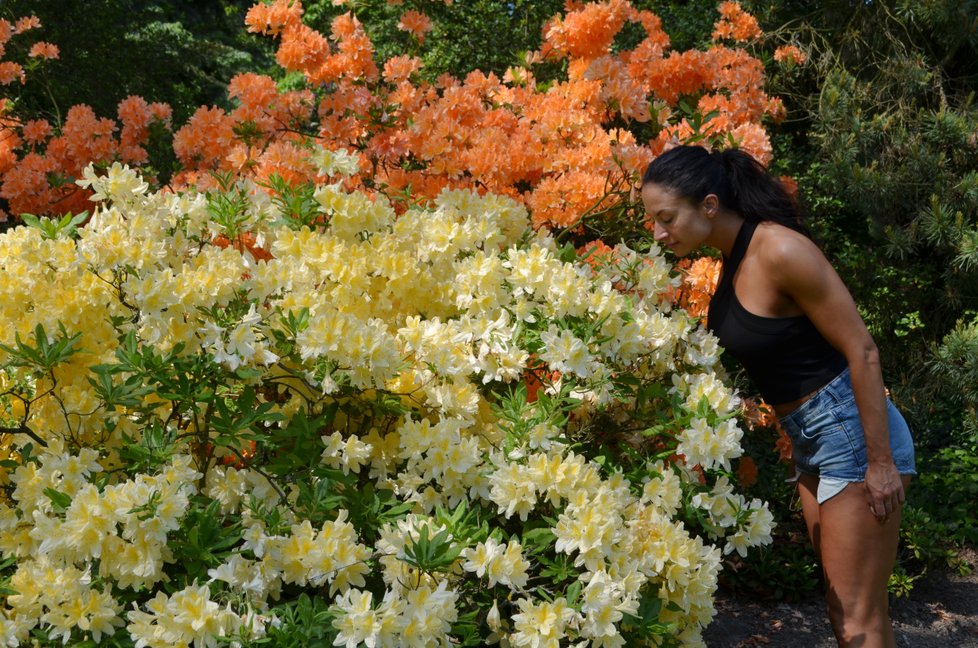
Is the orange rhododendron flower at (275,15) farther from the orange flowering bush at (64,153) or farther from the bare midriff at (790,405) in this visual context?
the bare midriff at (790,405)

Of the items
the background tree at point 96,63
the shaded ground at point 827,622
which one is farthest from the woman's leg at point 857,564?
the background tree at point 96,63

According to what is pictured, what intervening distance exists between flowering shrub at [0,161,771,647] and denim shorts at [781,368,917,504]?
258mm

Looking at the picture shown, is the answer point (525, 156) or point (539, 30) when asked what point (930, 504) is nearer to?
point (525, 156)

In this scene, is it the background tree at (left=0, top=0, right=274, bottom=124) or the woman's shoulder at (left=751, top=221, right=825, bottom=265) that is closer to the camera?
the woman's shoulder at (left=751, top=221, right=825, bottom=265)

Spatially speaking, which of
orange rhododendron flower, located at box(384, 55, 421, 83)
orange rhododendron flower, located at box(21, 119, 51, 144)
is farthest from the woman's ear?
orange rhododendron flower, located at box(21, 119, 51, 144)

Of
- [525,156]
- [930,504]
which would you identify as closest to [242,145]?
[525,156]

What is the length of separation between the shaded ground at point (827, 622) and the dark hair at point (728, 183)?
1892 mm

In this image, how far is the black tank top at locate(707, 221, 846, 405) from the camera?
2285 millimetres

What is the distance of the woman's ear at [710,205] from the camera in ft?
7.82

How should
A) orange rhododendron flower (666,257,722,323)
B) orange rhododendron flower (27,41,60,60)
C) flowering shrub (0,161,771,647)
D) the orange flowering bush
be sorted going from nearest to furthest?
flowering shrub (0,161,771,647)
orange rhododendron flower (666,257,722,323)
the orange flowering bush
orange rhododendron flower (27,41,60,60)

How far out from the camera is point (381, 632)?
1649 mm

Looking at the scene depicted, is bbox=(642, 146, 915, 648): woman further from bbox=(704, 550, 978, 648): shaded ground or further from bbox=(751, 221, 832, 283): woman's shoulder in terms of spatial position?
bbox=(704, 550, 978, 648): shaded ground

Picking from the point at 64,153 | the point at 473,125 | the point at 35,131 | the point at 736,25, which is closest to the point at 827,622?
the point at 473,125

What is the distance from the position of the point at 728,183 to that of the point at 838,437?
2.30 feet
